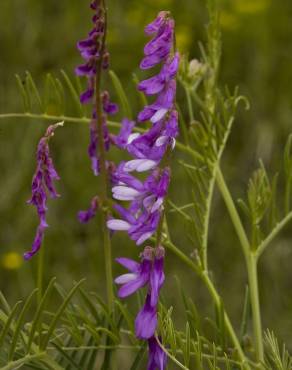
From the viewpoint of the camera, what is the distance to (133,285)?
84cm

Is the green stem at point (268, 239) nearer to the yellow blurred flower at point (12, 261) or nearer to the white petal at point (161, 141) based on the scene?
the white petal at point (161, 141)

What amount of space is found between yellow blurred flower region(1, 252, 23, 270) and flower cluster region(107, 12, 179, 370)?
5.78 feet

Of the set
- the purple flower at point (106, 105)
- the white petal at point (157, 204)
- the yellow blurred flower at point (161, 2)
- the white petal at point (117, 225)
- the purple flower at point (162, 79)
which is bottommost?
the white petal at point (117, 225)

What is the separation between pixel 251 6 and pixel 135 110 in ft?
1.93

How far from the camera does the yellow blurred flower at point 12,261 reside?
2.57 m

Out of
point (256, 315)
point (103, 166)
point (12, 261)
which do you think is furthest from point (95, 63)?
point (12, 261)

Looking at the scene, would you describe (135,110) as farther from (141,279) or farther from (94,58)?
(141,279)

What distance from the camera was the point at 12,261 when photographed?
257 cm

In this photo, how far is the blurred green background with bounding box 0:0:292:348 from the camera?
2.63 meters

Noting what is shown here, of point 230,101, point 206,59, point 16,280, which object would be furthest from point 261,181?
point 16,280

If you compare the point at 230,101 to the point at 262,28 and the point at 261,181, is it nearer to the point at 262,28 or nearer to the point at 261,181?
the point at 261,181

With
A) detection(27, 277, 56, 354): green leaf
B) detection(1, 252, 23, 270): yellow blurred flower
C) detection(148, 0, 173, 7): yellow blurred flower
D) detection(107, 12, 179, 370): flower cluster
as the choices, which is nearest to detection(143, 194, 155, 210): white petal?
detection(107, 12, 179, 370): flower cluster

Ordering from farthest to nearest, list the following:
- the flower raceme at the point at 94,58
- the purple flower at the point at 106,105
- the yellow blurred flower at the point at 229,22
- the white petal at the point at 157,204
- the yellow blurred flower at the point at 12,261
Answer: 1. the yellow blurred flower at the point at 229,22
2. the yellow blurred flower at the point at 12,261
3. the purple flower at the point at 106,105
4. the flower raceme at the point at 94,58
5. the white petal at the point at 157,204

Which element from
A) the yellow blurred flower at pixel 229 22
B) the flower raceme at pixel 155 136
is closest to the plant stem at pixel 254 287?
the flower raceme at pixel 155 136
